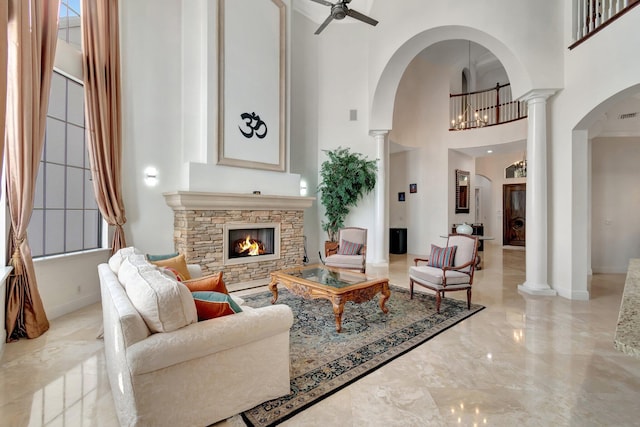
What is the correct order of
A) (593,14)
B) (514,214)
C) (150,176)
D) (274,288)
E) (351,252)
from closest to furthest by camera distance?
(274,288), (593,14), (150,176), (351,252), (514,214)

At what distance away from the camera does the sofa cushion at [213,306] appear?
194 centimetres

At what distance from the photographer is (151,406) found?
1.58 meters

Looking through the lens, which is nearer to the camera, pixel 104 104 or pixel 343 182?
pixel 104 104

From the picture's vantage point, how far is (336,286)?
11.0 feet

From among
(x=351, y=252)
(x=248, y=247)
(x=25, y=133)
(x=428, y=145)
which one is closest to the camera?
(x=25, y=133)

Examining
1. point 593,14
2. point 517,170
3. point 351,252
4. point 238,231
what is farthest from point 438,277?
point 517,170

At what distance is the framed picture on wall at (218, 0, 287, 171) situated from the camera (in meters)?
5.27

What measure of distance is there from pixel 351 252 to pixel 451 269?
76.8 inches

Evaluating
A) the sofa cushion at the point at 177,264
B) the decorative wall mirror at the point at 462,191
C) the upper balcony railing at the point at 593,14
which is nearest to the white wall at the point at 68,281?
the sofa cushion at the point at 177,264

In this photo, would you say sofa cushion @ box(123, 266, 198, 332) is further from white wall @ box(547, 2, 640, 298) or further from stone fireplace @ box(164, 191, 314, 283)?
white wall @ box(547, 2, 640, 298)

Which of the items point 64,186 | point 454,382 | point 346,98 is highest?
point 346,98

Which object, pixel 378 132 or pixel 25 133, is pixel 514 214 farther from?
pixel 25 133

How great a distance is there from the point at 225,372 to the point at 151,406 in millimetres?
401

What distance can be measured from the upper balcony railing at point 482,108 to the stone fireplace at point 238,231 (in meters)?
5.40
